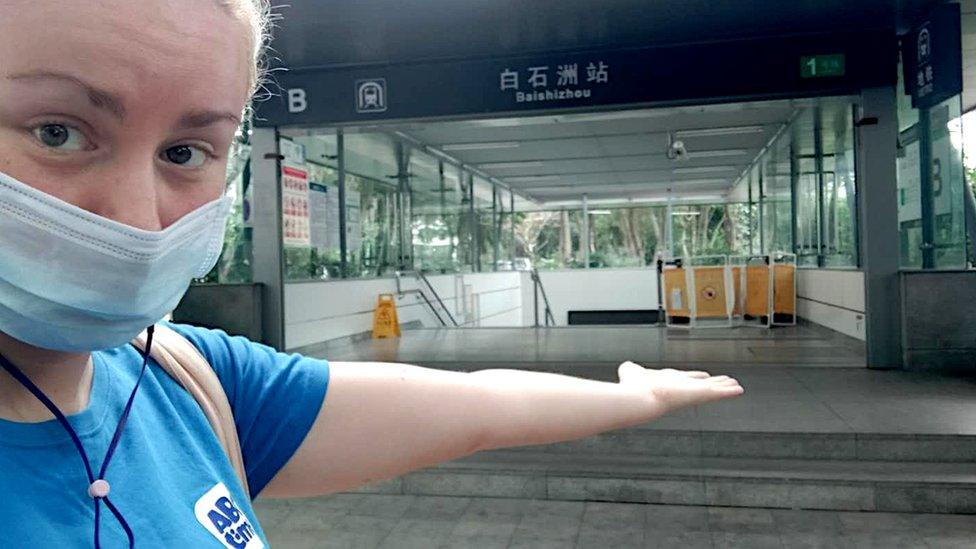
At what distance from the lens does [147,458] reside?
774 mm

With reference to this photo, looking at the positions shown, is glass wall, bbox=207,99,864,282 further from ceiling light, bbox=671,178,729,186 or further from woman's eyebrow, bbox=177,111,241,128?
woman's eyebrow, bbox=177,111,241,128

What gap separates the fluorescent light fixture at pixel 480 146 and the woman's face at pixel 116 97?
1147 cm

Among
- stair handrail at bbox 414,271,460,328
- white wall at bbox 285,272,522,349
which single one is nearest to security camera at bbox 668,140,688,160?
stair handrail at bbox 414,271,460,328

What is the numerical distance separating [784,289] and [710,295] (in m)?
1.06

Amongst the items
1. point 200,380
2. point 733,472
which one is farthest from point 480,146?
point 200,380

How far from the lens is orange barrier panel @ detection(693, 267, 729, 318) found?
11289 millimetres

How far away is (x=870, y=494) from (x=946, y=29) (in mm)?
3820

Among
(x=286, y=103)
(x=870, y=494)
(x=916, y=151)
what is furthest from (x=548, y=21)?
(x=870, y=494)

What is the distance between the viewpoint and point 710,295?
1137 centimetres

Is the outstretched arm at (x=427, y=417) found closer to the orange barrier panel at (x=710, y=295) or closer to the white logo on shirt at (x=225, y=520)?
the white logo on shirt at (x=225, y=520)

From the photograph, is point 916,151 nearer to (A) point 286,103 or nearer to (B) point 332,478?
(A) point 286,103

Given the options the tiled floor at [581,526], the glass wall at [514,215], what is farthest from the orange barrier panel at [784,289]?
the tiled floor at [581,526]

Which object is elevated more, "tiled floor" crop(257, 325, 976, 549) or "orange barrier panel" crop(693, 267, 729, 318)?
"orange barrier panel" crop(693, 267, 729, 318)

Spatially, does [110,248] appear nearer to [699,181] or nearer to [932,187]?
[932,187]
